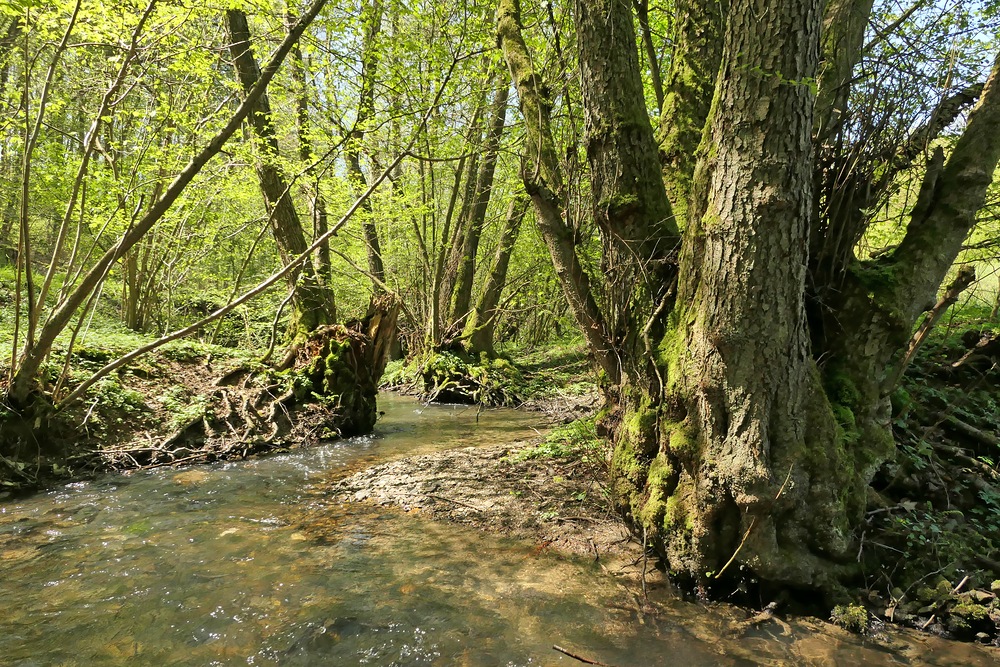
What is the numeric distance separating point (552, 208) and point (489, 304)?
9.77 m

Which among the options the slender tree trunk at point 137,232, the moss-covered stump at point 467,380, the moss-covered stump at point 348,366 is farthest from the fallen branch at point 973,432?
the moss-covered stump at point 467,380

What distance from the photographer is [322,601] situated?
10.6 ft

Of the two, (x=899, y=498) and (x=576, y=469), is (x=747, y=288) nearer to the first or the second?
(x=899, y=498)

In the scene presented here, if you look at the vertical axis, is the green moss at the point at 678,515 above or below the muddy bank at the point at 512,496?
above

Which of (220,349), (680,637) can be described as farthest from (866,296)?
(220,349)

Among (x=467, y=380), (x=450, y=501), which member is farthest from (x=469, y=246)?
(x=450, y=501)

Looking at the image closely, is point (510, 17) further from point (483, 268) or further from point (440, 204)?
point (483, 268)

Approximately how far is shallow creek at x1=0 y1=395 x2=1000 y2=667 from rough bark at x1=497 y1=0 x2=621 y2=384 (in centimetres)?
173

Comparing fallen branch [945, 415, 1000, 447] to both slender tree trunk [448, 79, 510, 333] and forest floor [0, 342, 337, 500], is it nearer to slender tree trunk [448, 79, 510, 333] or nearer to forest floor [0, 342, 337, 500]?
forest floor [0, 342, 337, 500]

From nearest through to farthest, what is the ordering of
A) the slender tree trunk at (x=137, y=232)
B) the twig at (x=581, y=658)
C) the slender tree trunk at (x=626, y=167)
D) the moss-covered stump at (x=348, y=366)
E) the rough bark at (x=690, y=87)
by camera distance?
the twig at (x=581, y=658) → the slender tree trunk at (x=626, y=167) → the rough bark at (x=690, y=87) → the slender tree trunk at (x=137, y=232) → the moss-covered stump at (x=348, y=366)

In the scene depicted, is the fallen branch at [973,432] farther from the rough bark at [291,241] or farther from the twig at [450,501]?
the rough bark at [291,241]

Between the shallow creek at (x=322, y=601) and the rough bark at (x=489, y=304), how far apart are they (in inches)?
351

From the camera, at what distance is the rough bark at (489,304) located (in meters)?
13.5

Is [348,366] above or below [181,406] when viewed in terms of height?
above
